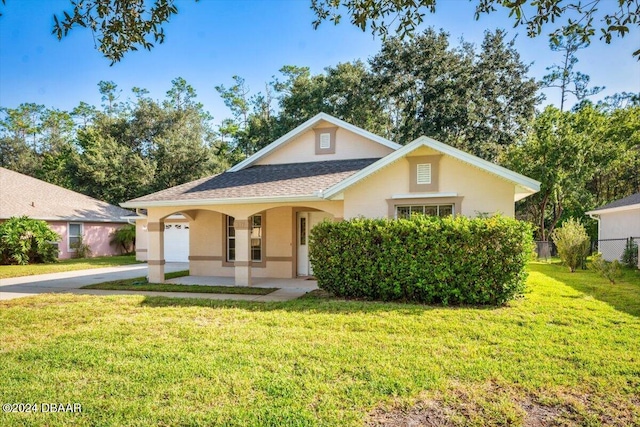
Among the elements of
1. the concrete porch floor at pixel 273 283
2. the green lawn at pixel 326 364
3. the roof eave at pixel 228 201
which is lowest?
the concrete porch floor at pixel 273 283

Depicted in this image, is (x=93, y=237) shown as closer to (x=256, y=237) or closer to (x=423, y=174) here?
(x=256, y=237)

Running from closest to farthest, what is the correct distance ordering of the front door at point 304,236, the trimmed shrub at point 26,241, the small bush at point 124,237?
the front door at point 304,236 < the trimmed shrub at point 26,241 < the small bush at point 124,237

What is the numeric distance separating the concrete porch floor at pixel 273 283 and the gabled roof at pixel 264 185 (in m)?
2.63

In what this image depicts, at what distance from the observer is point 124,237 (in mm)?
26078

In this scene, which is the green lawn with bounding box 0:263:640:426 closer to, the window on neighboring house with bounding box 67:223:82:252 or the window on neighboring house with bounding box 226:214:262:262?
the window on neighboring house with bounding box 226:214:262:262

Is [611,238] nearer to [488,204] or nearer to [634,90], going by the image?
[488,204]

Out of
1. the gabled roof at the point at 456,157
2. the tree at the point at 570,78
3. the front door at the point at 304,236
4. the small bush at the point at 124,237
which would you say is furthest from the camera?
the tree at the point at 570,78

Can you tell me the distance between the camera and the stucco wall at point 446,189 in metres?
9.81

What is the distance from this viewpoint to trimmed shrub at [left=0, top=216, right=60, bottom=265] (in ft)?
61.3

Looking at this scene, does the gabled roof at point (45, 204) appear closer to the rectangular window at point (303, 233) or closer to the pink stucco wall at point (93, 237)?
the pink stucco wall at point (93, 237)

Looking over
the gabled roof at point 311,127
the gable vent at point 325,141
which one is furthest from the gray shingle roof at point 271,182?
the gable vent at point 325,141

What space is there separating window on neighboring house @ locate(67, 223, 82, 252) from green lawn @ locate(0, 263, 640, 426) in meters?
17.8

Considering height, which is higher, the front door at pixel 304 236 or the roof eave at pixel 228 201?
the roof eave at pixel 228 201

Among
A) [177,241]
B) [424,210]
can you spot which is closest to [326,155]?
[424,210]
